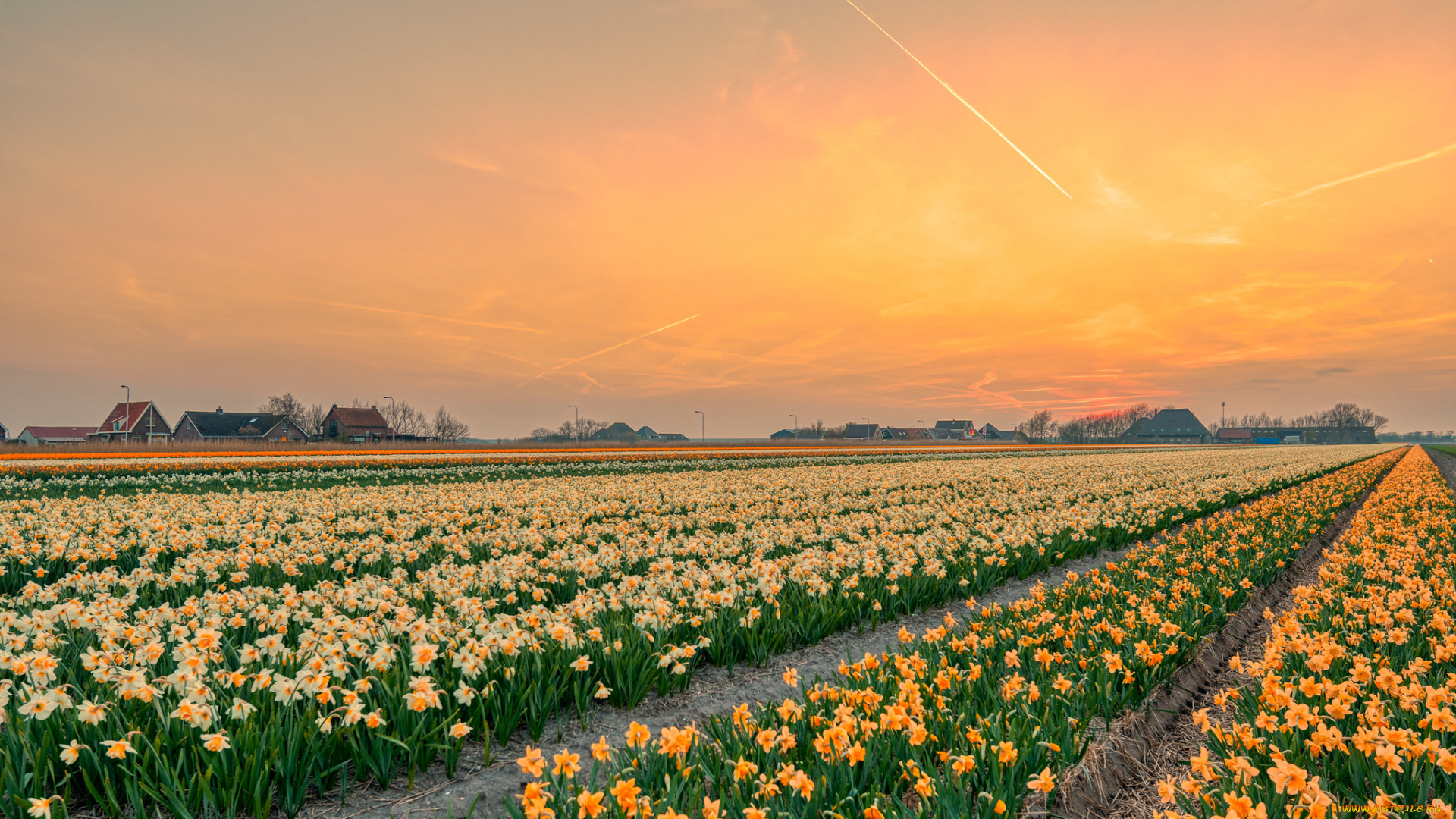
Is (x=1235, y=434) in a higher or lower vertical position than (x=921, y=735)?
higher

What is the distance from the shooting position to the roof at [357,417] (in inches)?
4313

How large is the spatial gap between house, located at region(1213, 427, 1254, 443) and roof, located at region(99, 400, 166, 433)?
224 metres

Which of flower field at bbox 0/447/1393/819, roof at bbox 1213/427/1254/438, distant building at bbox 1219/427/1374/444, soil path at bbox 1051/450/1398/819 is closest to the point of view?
flower field at bbox 0/447/1393/819

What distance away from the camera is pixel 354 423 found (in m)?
110

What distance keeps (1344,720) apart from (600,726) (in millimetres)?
5272

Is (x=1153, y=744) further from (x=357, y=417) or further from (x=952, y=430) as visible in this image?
(x=952, y=430)

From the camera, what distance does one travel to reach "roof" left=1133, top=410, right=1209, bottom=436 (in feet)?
533

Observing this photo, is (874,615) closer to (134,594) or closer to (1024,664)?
(1024,664)

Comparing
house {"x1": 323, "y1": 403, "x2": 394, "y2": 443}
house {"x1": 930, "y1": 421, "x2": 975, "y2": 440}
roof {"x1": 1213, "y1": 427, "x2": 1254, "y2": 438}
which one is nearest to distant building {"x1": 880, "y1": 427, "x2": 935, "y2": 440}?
house {"x1": 930, "y1": 421, "x2": 975, "y2": 440}

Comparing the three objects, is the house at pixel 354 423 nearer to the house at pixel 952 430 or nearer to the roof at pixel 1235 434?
the house at pixel 952 430

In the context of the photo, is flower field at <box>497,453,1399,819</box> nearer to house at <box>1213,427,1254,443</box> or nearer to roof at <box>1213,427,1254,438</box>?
house at <box>1213,427,1254,443</box>

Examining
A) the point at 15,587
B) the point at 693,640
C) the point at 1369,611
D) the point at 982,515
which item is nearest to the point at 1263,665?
the point at 1369,611

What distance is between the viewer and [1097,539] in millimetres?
12367

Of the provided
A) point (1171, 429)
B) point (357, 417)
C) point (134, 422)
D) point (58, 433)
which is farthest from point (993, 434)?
point (58, 433)
